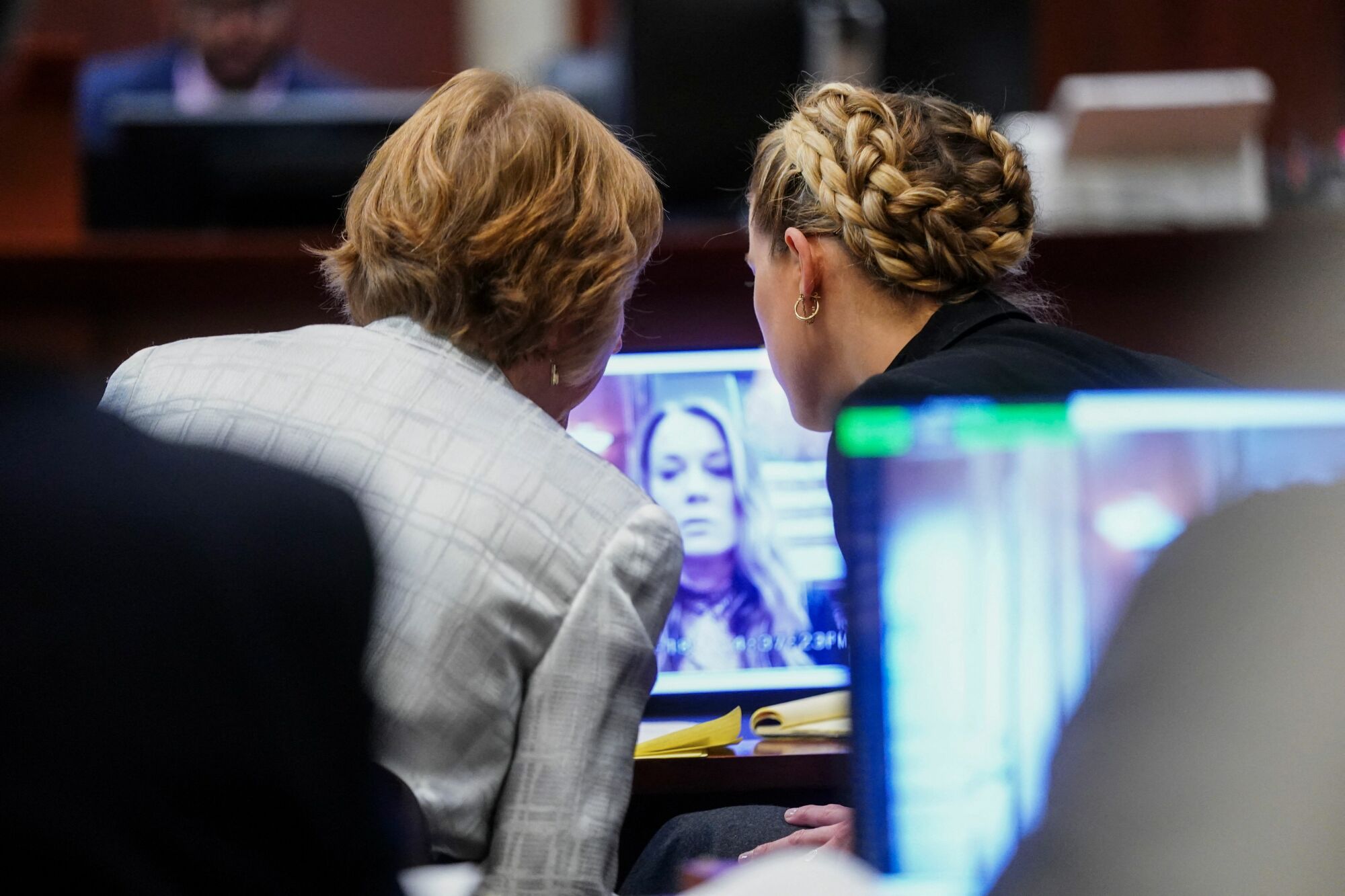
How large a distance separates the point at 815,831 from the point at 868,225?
60cm

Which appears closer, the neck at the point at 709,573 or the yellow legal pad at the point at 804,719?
the yellow legal pad at the point at 804,719

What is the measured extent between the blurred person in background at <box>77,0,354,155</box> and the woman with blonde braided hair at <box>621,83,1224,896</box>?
9.80 ft

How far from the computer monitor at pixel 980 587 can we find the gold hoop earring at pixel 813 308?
789 millimetres

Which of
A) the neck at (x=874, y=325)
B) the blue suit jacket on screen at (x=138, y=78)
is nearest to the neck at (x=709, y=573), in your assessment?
the neck at (x=874, y=325)

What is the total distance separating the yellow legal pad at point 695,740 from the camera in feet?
4.61

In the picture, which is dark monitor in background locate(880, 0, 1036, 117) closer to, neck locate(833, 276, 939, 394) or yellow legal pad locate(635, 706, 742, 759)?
neck locate(833, 276, 939, 394)

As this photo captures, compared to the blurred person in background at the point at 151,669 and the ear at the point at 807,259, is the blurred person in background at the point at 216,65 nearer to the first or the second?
the ear at the point at 807,259

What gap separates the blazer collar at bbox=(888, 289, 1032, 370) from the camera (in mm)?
1383

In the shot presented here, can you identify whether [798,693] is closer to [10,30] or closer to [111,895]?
[111,895]

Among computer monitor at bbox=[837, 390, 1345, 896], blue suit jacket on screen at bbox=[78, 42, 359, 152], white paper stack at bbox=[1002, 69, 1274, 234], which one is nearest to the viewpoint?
computer monitor at bbox=[837, 390, 1345, 896]

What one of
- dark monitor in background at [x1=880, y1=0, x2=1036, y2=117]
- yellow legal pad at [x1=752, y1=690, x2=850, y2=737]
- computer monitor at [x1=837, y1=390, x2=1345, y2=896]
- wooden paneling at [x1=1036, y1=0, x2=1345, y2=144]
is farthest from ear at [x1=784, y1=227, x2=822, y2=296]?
wooden paneling at [x1=1036, y1=0, x2=1345, y2=144]

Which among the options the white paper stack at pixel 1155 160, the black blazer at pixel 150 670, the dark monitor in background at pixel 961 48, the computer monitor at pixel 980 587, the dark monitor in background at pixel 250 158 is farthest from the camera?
the dark monitor in background at pixel 961 48

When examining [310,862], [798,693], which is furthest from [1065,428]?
[798,693]

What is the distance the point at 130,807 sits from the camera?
55cm
